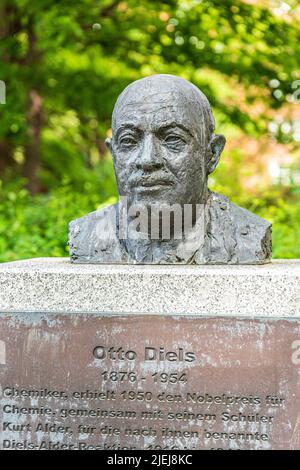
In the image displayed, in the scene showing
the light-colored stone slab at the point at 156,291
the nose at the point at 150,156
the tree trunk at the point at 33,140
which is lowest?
the light-colored stone slab at the point at 156,291

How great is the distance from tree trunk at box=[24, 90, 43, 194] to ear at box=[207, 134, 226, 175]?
8.26 m

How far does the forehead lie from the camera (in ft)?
15.8

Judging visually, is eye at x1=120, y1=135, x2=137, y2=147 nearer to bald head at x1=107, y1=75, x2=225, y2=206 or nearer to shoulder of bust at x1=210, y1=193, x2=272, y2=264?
bald head at x1=107, y1=75, x2=225, y2=206

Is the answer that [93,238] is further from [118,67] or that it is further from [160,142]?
[118,67]

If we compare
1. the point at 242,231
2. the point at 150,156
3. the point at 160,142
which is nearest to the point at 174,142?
the point at 160,142

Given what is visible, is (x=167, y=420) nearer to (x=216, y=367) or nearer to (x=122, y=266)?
(x=216, y=367)

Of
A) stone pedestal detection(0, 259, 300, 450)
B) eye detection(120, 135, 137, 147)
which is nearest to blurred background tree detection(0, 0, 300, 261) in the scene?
eye detection(120, 135, 137, 147)

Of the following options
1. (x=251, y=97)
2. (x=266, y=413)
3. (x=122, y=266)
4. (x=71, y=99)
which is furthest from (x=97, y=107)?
(x=266, y=413)

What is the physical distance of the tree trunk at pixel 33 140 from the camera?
13219mm

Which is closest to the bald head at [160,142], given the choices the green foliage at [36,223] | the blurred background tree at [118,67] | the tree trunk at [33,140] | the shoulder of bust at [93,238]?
the shoulder of bust at [93,238]

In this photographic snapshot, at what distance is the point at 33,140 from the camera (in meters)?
13.3

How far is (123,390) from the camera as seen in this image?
4.34 metres

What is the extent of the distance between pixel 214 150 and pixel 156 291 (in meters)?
1.30
